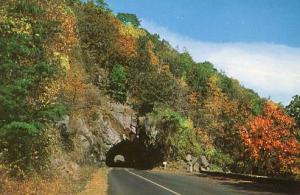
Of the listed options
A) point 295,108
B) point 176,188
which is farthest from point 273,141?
point 176,188

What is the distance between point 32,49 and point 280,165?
35.1 meters

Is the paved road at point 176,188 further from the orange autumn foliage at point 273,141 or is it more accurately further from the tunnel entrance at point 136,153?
the tunnel entrance at point 136,153

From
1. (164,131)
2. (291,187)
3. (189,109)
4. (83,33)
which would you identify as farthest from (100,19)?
(291,187)

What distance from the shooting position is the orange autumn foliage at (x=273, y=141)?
46781 mm

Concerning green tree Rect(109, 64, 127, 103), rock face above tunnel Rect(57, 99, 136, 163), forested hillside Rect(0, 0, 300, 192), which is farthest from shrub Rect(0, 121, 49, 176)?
green tree Rect(109, 64, 127, 103)

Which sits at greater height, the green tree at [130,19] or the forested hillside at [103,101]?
the green tree at [130,19]

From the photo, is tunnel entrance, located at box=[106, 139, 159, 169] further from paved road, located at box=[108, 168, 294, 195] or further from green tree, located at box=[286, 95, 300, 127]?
paved road, located at box=[108, 168, 294, 195]

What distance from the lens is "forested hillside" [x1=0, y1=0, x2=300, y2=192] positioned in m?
18.6

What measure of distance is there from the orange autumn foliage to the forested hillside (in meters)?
0.11

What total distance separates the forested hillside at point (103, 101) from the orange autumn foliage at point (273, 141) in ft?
0.35

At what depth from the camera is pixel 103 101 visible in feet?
238

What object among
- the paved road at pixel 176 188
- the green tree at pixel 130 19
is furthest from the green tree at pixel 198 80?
the paved road at pixel 176 188

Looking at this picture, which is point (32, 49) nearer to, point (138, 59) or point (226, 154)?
point (226, 154)

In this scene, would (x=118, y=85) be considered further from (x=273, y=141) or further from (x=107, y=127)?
(x=273, y=141)
